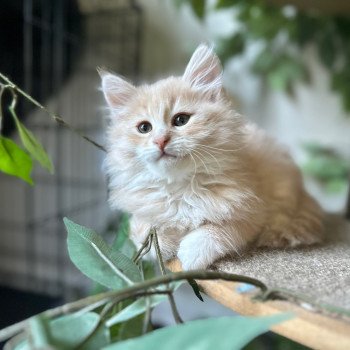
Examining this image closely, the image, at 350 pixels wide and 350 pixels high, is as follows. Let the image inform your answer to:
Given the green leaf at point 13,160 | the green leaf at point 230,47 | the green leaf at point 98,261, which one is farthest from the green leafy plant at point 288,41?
the green leaf at point 98,261

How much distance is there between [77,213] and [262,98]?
1081 mm

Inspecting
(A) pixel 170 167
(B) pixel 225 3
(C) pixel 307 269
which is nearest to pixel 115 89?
(A) pixel 170 167

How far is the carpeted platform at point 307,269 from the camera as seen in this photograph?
554 mm

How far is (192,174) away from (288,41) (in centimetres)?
132

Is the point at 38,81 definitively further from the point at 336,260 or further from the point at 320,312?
the point at 320,312

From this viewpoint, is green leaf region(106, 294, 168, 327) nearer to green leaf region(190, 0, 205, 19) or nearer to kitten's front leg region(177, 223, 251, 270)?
kitten's front leg region(177, 223, 251, 270)

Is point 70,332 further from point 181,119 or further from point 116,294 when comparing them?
point 181,119

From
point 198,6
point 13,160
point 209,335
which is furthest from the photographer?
point 198,6

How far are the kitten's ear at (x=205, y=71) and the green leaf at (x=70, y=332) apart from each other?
0.58m

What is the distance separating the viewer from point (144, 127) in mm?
831

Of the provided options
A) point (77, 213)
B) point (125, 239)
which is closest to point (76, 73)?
point (77, 213)

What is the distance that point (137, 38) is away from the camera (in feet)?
6.67

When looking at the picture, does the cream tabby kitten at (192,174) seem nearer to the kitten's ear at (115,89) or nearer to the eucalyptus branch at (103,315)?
the kitten's ear at (115,89)

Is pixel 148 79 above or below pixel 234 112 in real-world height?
above
